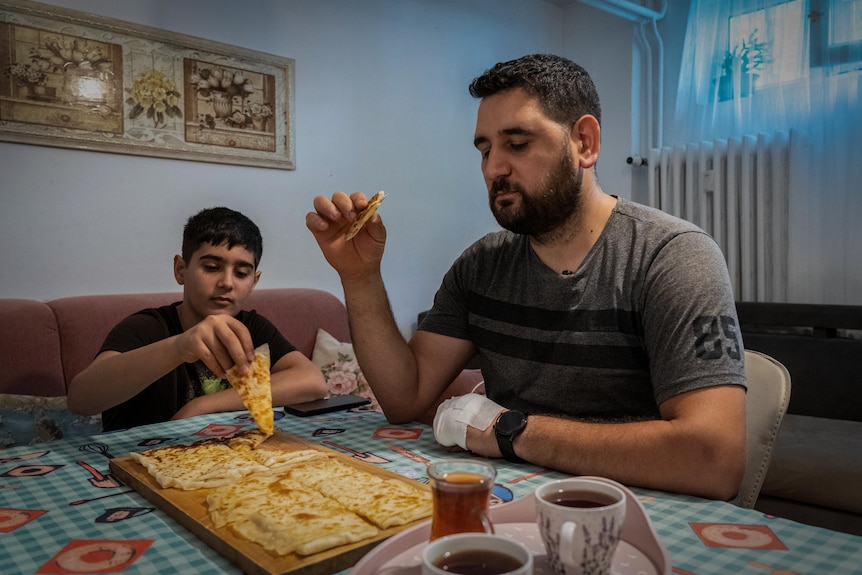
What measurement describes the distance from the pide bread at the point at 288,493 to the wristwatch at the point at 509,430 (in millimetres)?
239

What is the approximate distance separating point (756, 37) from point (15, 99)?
3.52 metres

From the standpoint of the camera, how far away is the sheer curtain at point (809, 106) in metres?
3.16

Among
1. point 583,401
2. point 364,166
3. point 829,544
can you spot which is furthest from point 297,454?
point 364,166

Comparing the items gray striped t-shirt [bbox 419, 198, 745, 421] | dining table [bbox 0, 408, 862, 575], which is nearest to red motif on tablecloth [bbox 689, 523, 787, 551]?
dining table [bbox 0, 408, 862, 575]

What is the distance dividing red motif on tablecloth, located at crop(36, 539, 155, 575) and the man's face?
1.04 metres

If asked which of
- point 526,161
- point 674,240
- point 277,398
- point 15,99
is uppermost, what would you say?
point 15,99

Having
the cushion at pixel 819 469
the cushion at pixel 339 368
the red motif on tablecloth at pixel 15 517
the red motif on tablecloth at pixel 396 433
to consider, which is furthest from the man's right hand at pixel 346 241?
the cushion at pixel 819 469

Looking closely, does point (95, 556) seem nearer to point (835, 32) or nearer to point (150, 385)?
point (150, 385)

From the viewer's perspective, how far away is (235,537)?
2.69 ft

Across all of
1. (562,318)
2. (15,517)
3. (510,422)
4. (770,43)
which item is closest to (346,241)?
(562,318)

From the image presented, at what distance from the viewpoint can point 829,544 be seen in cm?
83

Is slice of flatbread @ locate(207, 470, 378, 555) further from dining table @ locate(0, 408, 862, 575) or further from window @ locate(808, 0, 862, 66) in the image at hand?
window @ locate(808, 0, 862, 66)

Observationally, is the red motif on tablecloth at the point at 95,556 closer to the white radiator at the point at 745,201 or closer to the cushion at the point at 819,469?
the cushion at the point at 819,469

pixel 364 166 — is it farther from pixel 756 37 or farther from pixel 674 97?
pixel 756 37
